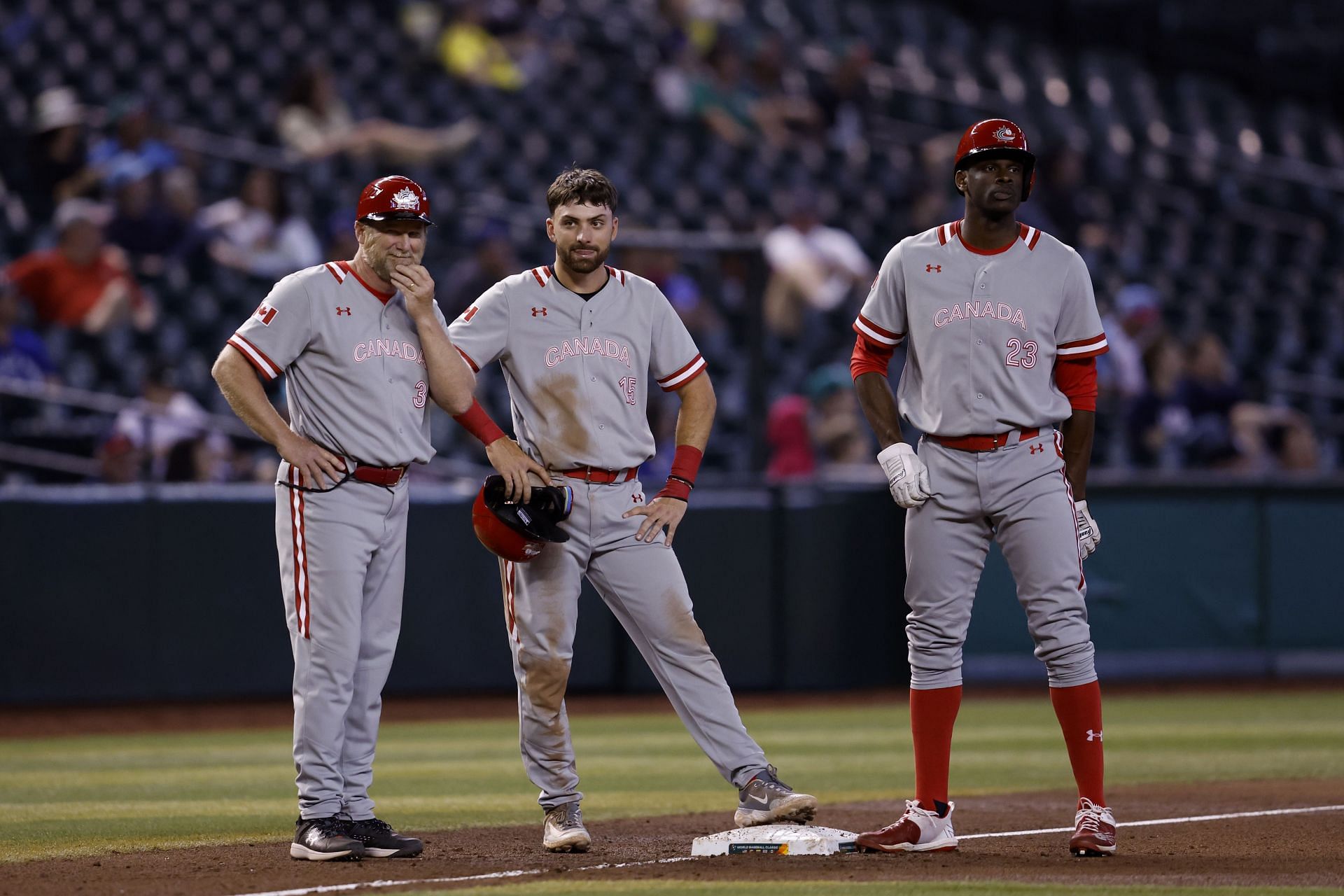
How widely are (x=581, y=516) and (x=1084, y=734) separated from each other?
1652 mm

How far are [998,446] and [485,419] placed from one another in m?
1.57

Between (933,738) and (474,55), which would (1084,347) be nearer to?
Answer: (933,738)

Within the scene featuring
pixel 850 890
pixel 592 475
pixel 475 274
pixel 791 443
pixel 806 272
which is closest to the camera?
pixel 850 890

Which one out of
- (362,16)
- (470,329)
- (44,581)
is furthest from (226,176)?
(470,329)

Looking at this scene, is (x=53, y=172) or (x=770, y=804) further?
(x=53, y=172)

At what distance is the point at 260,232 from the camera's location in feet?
44.3

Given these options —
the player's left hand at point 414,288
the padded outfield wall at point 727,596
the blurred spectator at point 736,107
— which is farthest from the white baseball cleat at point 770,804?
the blurred spectator at point 736,107

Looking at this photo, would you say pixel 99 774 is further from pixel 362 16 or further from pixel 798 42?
pixel 798 42

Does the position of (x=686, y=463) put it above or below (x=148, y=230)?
below

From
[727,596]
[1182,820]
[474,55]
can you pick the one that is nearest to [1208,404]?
[727,596]

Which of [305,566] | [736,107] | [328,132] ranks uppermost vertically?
[736,107]

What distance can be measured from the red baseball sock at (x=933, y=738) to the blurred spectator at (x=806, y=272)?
897 cm

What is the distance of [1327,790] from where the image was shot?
7293mm

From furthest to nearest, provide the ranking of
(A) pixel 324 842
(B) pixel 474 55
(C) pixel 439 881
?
(B) pixel 474 55 → (A) pixel 324 842 → (C) pixel 439 881
